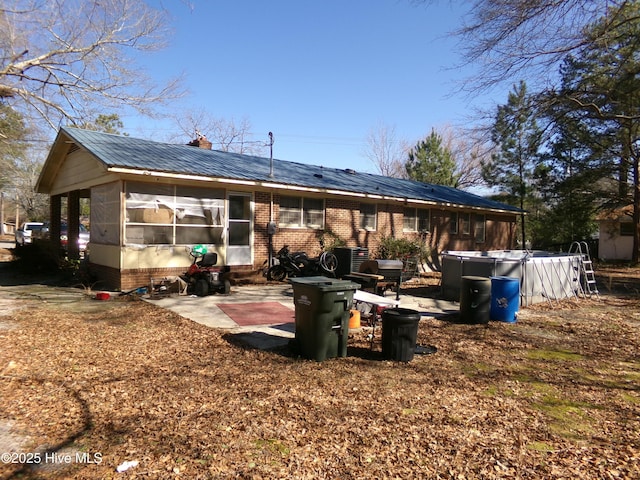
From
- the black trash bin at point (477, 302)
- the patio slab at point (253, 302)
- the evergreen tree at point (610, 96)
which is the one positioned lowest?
the patio slab at point (253, 302)

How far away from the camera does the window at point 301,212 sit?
46.7 ft

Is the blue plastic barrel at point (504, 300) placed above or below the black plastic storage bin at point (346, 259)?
below

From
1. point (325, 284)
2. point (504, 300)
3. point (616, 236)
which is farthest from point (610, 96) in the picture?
point (616, 236)

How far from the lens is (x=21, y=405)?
4.11 m

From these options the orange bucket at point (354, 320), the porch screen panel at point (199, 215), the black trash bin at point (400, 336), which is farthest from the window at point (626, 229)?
the black trash bin at point (400, 336)

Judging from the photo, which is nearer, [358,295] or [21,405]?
[21,405]

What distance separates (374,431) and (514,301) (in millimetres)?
6227

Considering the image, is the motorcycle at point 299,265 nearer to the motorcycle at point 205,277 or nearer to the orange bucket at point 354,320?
the motorcycle at point 205,277

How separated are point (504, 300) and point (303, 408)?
6123 mm

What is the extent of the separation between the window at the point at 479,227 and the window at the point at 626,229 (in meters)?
14.1

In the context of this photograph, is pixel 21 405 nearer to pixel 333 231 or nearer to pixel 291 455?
pixel 291 455

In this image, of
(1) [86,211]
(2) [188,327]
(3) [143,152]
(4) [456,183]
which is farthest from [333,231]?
(1) [86,211]

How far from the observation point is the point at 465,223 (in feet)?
70.3

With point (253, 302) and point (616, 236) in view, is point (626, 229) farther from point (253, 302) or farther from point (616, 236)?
point (253, 302)
